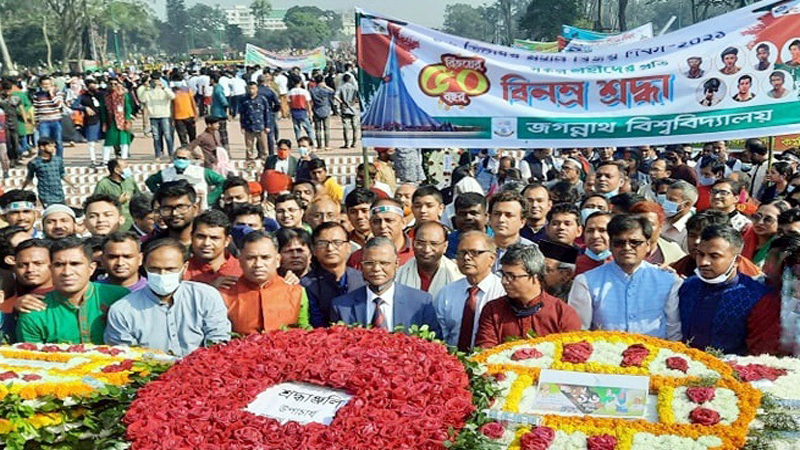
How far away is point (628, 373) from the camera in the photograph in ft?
13.9

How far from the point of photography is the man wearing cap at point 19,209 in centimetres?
761

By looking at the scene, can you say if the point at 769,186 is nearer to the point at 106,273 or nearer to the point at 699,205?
the point at 699,205

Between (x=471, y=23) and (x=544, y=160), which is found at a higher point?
(x=471, y=23)

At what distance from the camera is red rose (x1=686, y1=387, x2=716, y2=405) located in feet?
13.0

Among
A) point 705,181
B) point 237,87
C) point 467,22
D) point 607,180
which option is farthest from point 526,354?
point 467,22

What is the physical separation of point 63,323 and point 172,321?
2.54 feet

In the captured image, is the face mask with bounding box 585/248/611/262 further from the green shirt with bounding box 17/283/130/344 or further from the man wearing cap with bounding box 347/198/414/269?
the green shirt with bounding box 17/283/130/344

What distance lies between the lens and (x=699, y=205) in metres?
9.78

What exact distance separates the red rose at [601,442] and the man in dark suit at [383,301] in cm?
178

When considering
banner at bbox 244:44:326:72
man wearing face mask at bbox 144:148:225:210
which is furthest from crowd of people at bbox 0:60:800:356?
banner at bbox 244:44:326:72

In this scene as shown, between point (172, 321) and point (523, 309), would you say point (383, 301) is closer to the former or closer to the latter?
point (523, 309)

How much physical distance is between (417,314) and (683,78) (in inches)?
146

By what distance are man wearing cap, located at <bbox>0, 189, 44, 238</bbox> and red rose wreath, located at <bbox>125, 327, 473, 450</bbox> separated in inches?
153

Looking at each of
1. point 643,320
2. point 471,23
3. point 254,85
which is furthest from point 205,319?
point 471,23
